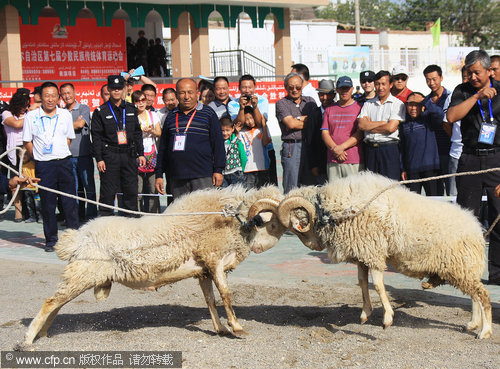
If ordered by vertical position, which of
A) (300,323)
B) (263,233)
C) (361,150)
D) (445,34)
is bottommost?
(300,323)

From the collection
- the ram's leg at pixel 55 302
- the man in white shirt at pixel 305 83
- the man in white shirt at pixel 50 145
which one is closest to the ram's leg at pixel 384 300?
the ram's leg at pixel 55 302

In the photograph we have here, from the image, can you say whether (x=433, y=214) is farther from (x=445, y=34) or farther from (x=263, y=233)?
(x=445, y=34)

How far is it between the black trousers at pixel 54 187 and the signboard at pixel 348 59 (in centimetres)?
2757

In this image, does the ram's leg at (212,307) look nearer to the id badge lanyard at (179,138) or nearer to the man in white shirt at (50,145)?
the id badge lanyard at (179,138)

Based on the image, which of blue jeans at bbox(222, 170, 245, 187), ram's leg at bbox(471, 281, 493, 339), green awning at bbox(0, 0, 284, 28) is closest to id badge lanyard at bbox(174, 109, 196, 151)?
blue jeans at bbox(222, 170, 245, 187)

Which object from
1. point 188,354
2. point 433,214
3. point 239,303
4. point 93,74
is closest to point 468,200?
point 433,214

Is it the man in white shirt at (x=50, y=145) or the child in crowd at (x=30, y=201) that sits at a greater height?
the man in white shirt at (x=50, y=145)

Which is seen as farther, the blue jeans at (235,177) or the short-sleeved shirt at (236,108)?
the short-sleeved shirt at (236,108)

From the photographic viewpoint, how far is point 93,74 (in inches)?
1097

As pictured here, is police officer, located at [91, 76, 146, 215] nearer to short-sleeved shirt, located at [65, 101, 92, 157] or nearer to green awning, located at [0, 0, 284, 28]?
short-sleeved shirt, located at [65, 101, 92, 157]

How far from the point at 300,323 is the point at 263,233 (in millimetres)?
970

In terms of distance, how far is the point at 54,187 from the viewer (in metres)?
9.73

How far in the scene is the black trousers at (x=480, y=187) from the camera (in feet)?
22.5

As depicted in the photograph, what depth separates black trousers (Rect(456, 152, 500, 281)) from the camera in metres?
6.85
